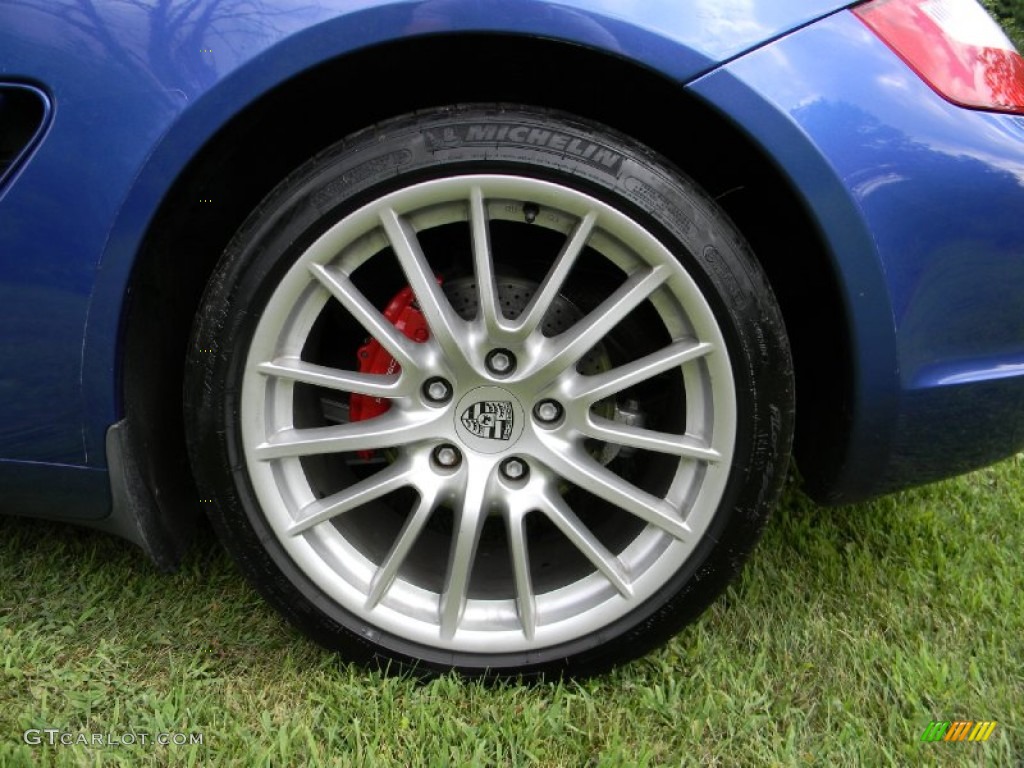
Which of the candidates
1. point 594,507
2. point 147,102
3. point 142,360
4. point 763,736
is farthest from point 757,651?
point 147,102

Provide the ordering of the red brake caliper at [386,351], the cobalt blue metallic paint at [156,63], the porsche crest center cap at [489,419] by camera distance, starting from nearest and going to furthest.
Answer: the cobalt blue metallic paint at [156,63]
the porsche crest center cap at [489,419]
the red brake caliper at [386,351]

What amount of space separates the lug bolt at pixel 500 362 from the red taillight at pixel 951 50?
0.81m

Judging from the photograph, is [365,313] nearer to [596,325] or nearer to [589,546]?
[596,325]

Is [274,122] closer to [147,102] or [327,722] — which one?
[147,102]

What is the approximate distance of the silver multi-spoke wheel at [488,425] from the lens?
148cm

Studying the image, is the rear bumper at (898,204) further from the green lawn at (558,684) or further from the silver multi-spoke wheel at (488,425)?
the green lawn at (558,684)

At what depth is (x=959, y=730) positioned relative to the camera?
1533 millimetres

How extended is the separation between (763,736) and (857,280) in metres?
0.83

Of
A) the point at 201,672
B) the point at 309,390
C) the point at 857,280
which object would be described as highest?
the point at 857,280

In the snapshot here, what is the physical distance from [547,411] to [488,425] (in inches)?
4.5

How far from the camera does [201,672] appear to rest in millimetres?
1657

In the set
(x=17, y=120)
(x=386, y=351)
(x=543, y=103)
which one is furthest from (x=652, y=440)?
(x=17, y=120)

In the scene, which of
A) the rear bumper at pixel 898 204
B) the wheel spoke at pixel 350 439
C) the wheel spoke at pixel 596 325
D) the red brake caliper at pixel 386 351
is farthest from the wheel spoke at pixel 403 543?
the rear bumper at pixel 898 204

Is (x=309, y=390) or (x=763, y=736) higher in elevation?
(x=309, y=390)
